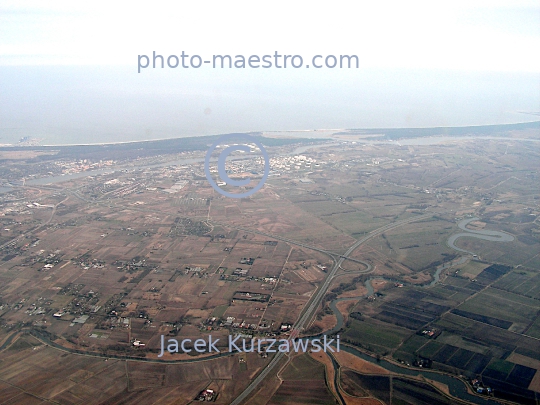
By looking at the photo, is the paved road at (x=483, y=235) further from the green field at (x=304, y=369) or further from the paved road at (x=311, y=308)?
the green field at (x=304, y=369)

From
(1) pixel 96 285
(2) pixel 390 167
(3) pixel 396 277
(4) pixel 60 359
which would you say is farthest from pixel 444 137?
(4) pixel 60 359

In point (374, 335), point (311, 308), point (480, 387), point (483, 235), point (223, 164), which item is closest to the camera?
point (480, 387)

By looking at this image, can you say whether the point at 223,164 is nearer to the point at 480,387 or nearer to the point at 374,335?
the point at 374,335

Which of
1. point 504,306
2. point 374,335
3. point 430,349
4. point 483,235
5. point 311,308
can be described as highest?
point 483,235

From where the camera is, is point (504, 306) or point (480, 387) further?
point (504, 306)

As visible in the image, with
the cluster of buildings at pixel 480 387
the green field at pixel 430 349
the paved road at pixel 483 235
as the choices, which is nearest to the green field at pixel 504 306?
the green field at pixel 430 349

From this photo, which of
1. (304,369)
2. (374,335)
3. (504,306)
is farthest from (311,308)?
(504,306)

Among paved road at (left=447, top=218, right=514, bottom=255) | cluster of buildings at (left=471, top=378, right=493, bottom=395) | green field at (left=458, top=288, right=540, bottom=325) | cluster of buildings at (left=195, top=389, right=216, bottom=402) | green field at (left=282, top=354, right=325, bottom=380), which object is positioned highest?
paved road at (left=447, top=218, right=514, bottom=255)

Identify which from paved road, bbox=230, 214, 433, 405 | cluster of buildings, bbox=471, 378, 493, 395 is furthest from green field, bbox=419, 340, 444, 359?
paved road, bbox=230, 214, 433, 405

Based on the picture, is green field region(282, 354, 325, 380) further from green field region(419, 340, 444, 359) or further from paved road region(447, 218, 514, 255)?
paved road region(447, 218, 514, 255)
